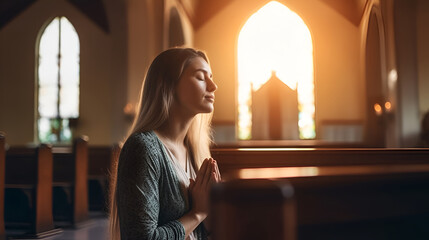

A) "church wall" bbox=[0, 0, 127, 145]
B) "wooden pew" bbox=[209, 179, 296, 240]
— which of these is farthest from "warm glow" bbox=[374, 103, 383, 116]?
"church wall" bbox=[0, 0, 127, 145]

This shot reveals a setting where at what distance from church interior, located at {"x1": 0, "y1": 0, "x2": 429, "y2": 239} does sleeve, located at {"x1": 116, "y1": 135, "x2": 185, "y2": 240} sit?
0.39 meters

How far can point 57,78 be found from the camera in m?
11.5

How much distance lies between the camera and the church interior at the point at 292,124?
30.2 inches

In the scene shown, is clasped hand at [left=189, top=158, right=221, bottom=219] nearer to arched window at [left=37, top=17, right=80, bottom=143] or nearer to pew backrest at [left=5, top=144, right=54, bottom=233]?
pew backrest at [left=5, top=144, right=54, bottom=233]

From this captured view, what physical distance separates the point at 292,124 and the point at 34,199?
2.98m

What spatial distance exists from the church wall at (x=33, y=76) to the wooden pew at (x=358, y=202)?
1030cm

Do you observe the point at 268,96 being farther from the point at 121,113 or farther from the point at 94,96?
the point at 94,96

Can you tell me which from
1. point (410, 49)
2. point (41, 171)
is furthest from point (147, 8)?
point (410, 49)

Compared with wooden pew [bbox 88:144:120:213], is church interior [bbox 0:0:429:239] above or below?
above

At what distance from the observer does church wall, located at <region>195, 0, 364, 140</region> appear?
2195mm

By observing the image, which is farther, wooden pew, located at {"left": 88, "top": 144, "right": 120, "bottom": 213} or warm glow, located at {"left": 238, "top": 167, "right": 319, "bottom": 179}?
wooden pew, located at {"left": 88, "top": 144, "right": 120, "bottom": 213}

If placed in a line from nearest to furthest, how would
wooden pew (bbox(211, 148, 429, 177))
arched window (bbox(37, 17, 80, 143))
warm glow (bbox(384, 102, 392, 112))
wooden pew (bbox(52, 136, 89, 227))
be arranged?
wooden pew (bbox(211, 148, 429, 177)) → warm glow (bbox(384, 102, 392, 112)) → wooden pew (bbox(52, 136, 89, 227)) → arched window (bbox(37, 17, 80, 143))

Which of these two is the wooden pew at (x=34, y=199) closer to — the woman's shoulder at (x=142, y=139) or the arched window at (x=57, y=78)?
the woman's shoulder at (x=142, y=139)

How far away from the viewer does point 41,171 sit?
4.53 meters
